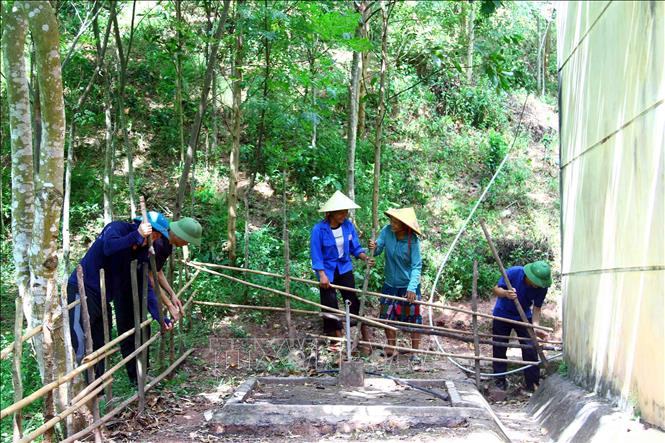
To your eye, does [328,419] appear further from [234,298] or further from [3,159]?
[3,159]

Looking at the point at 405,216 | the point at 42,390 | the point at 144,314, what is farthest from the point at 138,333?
the point at 405,216

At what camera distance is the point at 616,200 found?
171 inches

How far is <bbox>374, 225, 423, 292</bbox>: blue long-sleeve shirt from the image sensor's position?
266 inches

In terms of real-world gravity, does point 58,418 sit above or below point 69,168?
below

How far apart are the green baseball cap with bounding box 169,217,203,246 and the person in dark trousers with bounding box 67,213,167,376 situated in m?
0.13

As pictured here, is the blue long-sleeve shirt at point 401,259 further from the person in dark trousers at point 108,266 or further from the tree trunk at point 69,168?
the tree trunk at point 69,168

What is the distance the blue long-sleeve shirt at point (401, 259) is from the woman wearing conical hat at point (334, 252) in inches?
12.2

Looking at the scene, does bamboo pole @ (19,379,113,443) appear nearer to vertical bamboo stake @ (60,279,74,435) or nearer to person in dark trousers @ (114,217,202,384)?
vertical bamboo stake @ (60,279,74,435)

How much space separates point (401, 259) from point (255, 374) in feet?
6.45

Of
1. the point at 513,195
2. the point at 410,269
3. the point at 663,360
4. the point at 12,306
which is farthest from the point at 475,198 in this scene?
the point at 663,360

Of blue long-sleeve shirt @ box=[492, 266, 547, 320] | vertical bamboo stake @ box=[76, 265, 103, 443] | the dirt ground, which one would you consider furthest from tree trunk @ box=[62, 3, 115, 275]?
blue long-sleeve shirt @ box=[492, 266, 547, 320]

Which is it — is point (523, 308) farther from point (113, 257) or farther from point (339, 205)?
point (113, 257)

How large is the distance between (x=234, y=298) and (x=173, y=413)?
3.12 meters

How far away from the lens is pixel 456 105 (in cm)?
1447
